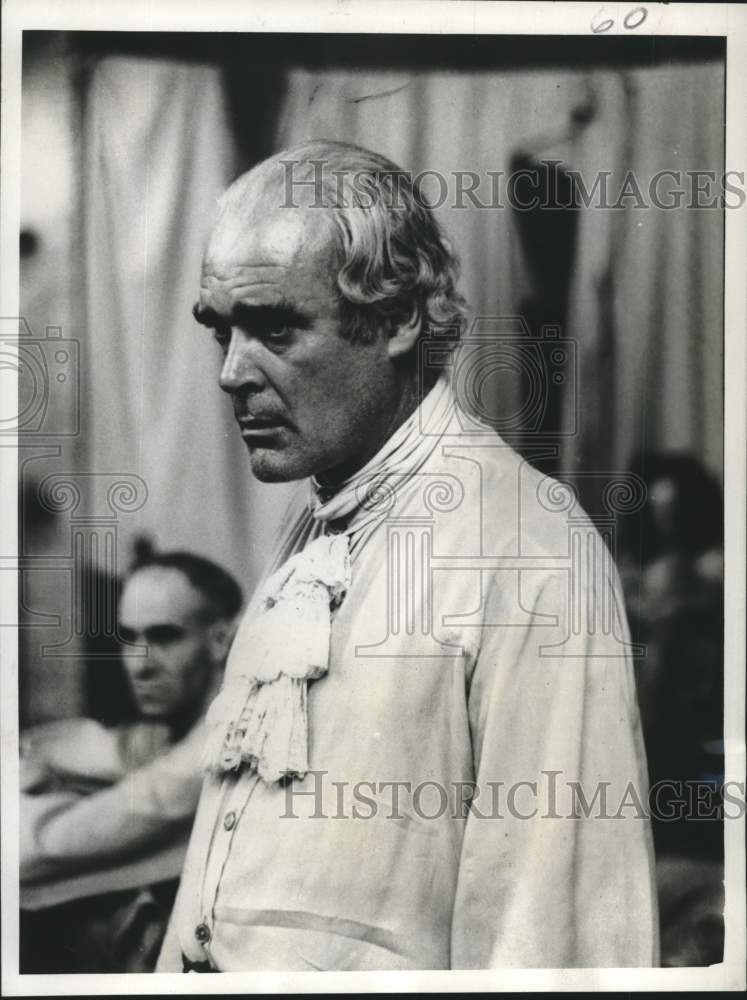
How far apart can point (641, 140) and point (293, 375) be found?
1187 mm

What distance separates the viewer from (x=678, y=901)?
3137 millimetres

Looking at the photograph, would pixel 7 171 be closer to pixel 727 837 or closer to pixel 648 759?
pixel 648 759

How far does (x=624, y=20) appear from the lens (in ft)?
10.4

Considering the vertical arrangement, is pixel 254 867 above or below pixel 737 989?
above

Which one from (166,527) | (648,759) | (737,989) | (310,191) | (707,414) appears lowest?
(737,989)

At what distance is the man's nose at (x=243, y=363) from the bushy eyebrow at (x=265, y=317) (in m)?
0.03

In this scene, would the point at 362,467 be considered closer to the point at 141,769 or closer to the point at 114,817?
the point at 141,769

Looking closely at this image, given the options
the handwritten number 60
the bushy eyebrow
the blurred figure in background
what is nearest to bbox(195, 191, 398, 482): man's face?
the bushy eyebrow

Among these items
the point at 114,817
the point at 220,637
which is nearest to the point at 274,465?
the point at 220,637

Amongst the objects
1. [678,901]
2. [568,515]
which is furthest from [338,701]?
[678,901]

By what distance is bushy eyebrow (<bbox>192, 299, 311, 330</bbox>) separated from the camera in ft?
10.00

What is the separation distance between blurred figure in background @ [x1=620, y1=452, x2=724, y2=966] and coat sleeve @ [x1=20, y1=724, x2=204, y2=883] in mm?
1282

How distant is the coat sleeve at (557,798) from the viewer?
3.04 meters

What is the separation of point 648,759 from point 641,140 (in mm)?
1739
